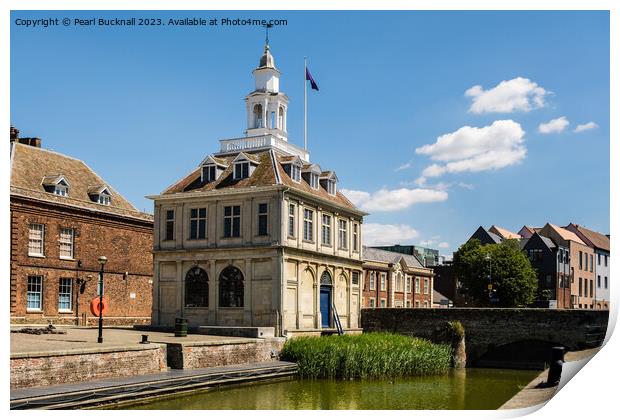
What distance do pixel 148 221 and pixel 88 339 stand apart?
14252 mm

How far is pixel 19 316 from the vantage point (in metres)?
30.8

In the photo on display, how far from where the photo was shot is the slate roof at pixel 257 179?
1249 inches

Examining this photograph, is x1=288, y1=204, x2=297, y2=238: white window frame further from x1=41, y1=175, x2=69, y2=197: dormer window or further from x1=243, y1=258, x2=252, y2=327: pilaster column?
x1=41, y1=175, x2=69, y2=197: dormer window

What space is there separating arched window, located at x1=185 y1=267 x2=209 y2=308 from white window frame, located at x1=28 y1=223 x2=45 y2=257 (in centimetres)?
607

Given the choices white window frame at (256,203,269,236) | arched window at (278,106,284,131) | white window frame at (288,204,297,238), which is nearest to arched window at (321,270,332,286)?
white window frame at (288,204,297,238)

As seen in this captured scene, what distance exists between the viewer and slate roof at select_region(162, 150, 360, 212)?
1249 inches

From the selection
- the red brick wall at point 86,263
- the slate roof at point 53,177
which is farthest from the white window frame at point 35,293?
the slate roof at point 53,177

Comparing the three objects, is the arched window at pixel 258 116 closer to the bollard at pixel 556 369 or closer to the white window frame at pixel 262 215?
the white window frame at pixel 262 215

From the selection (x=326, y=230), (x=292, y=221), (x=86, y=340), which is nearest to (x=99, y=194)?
(x=292, y=221)

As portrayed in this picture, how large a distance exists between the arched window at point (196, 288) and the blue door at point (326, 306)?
5105 millimetres

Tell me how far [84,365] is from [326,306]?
52.2 ft

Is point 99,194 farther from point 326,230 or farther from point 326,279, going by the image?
point 326,279

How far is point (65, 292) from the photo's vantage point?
33.8 metres

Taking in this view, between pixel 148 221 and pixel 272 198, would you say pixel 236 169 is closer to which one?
pixel 272 198
